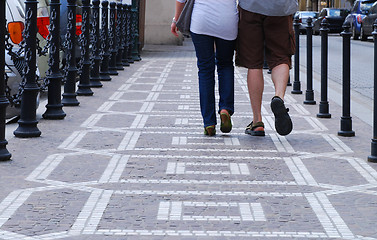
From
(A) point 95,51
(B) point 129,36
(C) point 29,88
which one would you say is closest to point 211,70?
(C) point 29,88

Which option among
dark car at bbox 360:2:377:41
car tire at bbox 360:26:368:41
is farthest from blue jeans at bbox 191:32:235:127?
car tire at bbox 360:26:368:41

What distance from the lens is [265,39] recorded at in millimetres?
7984

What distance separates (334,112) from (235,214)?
530 centimetres

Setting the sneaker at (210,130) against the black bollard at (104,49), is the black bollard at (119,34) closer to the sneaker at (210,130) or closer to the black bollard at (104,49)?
the black bollard at (104,49)

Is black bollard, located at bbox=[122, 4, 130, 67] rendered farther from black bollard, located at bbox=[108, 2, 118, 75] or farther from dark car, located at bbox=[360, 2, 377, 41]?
dark car, located at bbox=[360, 2, 377, 41]

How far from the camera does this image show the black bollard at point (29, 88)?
25.6 feet

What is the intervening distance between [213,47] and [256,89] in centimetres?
54

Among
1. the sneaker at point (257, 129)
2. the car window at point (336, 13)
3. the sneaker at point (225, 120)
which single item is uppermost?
the car window at point (336, 13)

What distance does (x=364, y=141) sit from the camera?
306 inches

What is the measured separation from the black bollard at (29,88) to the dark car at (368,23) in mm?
27945

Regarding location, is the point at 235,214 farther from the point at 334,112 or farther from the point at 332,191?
the point at 334,112

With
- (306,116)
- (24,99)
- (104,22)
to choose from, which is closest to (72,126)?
(24,99)

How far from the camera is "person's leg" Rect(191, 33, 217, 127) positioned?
796 cm

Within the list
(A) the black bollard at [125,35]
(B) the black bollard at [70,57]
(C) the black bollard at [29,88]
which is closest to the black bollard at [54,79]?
(B) the black bollard at [70,57]
